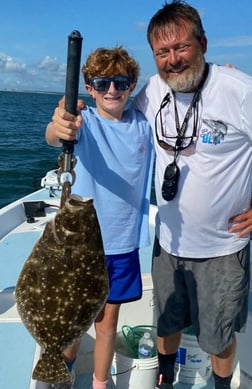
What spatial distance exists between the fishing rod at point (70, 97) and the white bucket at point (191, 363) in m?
2.35

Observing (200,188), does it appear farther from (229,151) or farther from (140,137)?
(140,137)

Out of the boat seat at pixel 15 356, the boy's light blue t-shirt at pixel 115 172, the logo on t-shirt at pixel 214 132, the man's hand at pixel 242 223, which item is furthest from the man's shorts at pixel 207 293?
the boat seat at pixel 15 356

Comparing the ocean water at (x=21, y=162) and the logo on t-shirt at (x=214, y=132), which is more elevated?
the logo on t-shirt at (x=214, y=132)

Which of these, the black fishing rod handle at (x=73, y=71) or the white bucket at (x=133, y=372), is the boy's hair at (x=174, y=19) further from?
the white bucket at (x=133, y=372)

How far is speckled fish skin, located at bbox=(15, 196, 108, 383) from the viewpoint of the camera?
6.89ft

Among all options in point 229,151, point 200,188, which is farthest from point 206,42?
point 200,188

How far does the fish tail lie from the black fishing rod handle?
47.5 inches

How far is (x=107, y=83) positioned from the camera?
2863mm

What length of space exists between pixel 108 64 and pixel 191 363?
261cm

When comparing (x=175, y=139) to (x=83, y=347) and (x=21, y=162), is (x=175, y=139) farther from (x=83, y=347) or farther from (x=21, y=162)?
(x=21, y=162)

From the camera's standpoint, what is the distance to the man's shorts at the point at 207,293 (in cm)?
313

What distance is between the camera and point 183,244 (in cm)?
317

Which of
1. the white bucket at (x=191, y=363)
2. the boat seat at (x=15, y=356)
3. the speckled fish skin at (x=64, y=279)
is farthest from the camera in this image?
the white bucket at (x=191, y=363)

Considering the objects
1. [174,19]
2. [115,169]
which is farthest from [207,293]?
[174,19]
